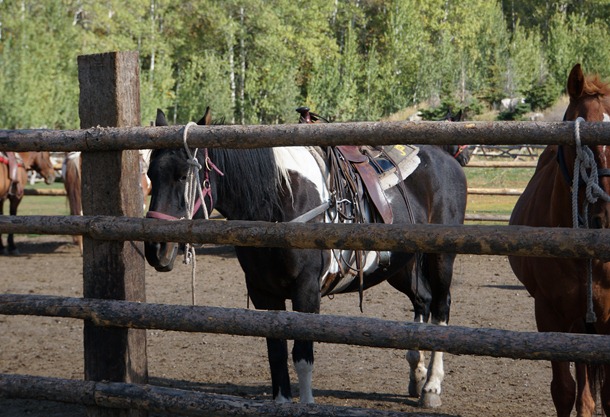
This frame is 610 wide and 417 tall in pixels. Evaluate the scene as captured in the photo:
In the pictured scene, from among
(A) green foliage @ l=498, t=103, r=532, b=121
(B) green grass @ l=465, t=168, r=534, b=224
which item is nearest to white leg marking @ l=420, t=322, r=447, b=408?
(B) green grass @ l=465, t=168, r=534, b=224

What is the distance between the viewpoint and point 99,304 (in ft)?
10.8

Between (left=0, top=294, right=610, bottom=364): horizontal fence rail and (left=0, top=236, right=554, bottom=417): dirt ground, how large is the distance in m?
2.02

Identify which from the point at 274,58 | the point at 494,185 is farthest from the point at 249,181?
the point at 274,58

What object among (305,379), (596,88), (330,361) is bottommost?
(330,361)

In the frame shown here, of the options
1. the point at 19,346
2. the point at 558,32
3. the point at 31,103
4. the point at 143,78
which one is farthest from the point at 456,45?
the point at 19,346

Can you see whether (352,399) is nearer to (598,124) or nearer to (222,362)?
(222,362)

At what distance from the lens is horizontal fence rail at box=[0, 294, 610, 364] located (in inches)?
106

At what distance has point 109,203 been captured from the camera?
3.40m

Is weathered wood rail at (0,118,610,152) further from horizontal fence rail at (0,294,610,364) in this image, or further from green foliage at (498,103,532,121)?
green foliage at (498,103,532,121)

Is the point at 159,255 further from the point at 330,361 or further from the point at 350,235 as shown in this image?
the point at 330,361

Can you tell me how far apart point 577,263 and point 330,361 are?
3051 mm

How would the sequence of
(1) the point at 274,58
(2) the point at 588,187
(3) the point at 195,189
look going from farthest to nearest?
(1) the point at 274,58
(3) the point at 195,189
(2) the point at 588,187

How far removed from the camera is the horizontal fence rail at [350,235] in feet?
8.84

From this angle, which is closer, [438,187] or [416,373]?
[416,373]
